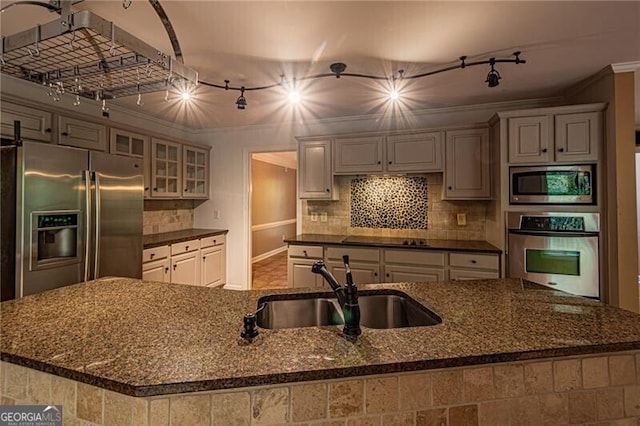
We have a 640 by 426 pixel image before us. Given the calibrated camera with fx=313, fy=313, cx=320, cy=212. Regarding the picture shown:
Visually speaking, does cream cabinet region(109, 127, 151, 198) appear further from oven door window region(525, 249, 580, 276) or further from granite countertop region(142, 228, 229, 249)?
oven door window region(525, 249, 580, 276)

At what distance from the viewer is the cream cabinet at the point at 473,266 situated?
9.70 ft

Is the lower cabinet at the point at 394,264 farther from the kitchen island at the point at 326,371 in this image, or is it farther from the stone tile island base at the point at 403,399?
the stone tile island base at the point at 403,399

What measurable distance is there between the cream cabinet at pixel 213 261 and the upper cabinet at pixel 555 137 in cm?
364

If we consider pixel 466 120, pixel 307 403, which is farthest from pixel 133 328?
pixel 466 120

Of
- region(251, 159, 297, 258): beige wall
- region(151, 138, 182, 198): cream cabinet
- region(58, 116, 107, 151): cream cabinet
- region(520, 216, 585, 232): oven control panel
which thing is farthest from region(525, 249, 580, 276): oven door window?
region(251, 159, 297, 258): beige wall

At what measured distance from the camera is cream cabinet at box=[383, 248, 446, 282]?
10.3 feet

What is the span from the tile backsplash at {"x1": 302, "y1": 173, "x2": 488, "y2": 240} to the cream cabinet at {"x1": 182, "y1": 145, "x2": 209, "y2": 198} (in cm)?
156

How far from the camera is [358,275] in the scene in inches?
133

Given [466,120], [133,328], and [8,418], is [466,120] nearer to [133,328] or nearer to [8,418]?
[133,328]

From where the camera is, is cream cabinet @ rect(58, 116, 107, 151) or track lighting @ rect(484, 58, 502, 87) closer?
track lighting @ rect(484, 58, 502, 87)

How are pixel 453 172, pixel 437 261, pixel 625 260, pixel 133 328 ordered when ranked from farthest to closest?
1. pixel 453 172
2. pixel 437 261
3. pixel 625 260
4. pixel 133 328

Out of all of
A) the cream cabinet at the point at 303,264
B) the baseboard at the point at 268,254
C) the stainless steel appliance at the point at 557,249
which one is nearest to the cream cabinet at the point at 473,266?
the stainless steel appliance at the point at 557,249

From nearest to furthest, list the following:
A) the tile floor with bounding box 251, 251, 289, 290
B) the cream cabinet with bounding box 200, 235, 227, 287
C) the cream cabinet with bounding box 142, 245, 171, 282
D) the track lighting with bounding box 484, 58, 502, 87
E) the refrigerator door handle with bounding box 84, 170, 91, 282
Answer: the track lighting with bounding box 484, 58, 502, 87, the refrigerator door handle with bounding box 84, 170, 91, 282, the cream cabinet with bounding box 142, 245, 171, 282, the cream cabinet with bounding box 200, 235, 227, 287, the tile floor with bounding box 251, 251, 289, 290

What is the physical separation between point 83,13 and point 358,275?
298cm
